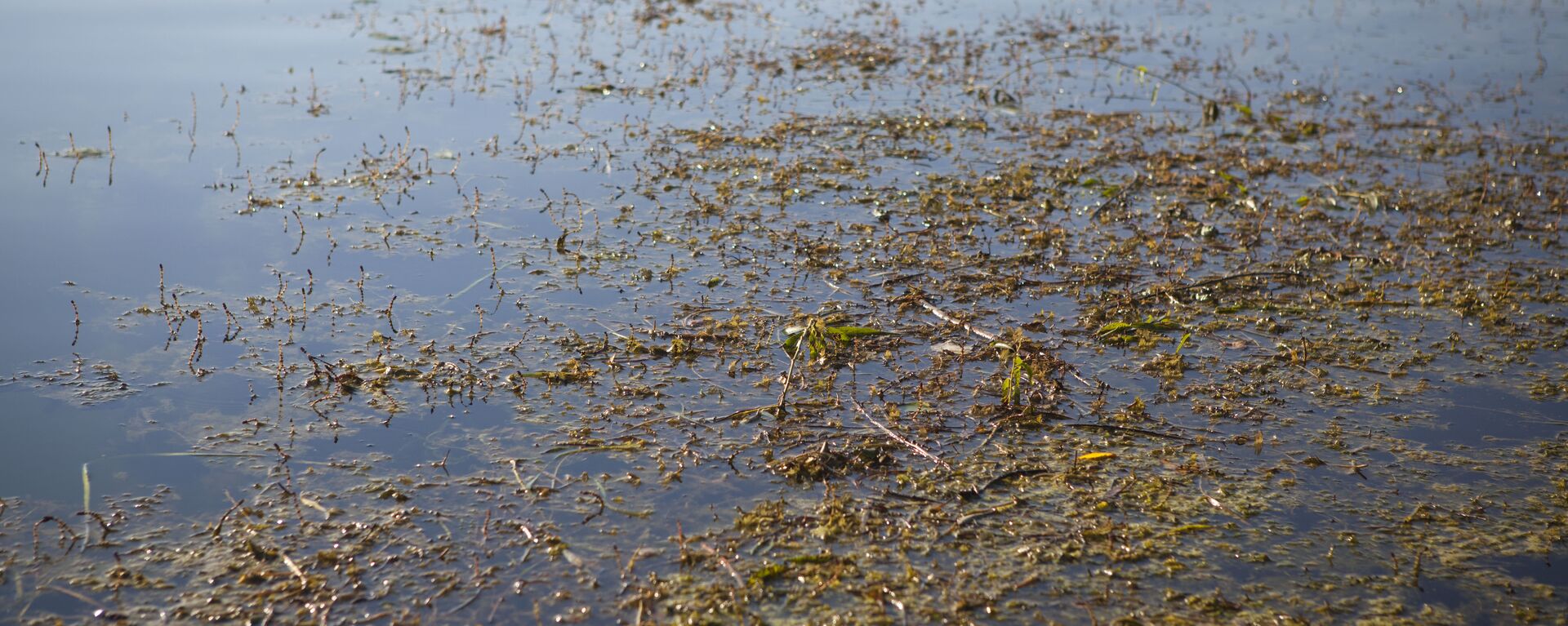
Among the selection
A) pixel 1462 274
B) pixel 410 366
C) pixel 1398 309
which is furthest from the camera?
pixel 1462 274

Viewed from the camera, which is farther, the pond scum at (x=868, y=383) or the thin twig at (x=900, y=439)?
the thin twig at (x=900, y=439)

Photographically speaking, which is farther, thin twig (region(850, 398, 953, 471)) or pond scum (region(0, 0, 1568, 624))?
thin twig (region(850, 398, 953, 471))

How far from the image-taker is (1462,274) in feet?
21.6

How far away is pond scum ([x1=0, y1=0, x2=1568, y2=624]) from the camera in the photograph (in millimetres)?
3748

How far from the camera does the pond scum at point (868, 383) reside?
3.75 meters

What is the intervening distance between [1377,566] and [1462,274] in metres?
3.34

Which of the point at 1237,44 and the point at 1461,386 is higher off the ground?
the point at 1237,44

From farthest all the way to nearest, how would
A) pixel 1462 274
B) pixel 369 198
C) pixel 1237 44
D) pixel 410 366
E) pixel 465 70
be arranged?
1. pixel 1237 44
2. pixel 465 70
3. pixel 369 198
4. pixel 1462 274
5. pixel 410 366

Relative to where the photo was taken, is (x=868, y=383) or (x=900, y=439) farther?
(x=868, y=383)

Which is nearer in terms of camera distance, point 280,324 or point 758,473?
point 758,473

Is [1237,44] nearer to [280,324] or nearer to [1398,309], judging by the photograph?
[1398,309]

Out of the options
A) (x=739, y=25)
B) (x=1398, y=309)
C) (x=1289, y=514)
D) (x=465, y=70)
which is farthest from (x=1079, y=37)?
(x=1289, y=514)

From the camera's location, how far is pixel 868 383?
514 cm

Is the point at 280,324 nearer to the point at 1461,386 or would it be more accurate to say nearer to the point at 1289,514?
the point at 1289,514
